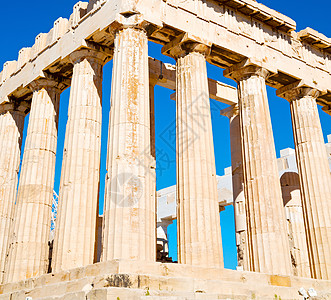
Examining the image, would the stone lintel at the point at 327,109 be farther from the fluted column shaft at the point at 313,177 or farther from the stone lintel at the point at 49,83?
the stone lintel at the point at 49,83

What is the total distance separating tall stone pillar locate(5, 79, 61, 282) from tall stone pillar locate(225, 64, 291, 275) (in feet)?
31.6

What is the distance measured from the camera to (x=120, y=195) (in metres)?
15.6

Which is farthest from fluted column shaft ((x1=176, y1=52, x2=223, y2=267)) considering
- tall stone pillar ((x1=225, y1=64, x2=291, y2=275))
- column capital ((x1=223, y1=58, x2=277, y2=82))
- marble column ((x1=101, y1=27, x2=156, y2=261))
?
column capital ((x1=223, y1=58, x2=277, y2=82))

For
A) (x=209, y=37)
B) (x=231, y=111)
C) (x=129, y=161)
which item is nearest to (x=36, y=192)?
(x=129, y=161)

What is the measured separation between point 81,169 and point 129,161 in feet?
12.7

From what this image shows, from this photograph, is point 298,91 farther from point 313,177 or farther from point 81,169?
point 81,169

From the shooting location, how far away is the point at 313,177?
23.5m

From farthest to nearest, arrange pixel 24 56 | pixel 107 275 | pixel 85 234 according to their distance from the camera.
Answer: pixel 24 56 < pixel 85 234 < pixel 107 275

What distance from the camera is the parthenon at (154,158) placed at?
49.9 feet

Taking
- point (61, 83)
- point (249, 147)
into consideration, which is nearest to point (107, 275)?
point (249, 147)

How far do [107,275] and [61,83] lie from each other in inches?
557

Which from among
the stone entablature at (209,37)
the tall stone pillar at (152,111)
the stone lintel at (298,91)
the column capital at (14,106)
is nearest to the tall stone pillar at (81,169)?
the stone entablature at (209,37)

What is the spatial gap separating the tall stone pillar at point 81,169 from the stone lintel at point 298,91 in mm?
10735

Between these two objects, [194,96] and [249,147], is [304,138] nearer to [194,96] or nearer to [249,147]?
[249,147]
